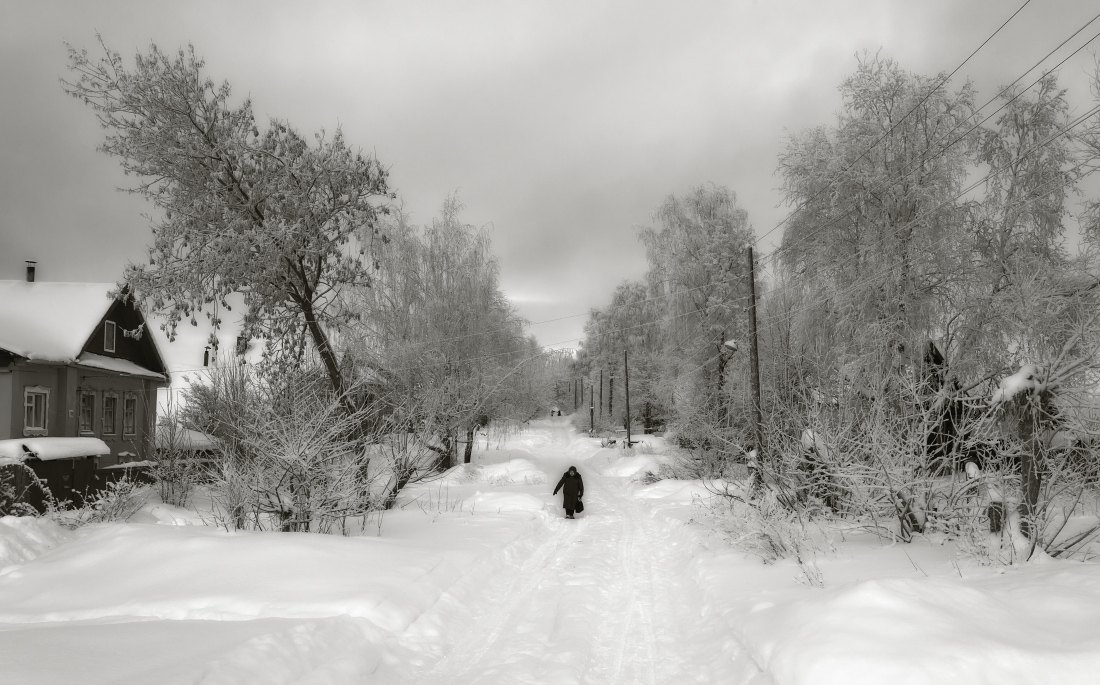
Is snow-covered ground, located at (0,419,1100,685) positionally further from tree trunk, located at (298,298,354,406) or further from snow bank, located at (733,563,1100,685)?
tree trunk, located at (298,298,354,406)

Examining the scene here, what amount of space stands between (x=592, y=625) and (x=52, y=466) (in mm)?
17454

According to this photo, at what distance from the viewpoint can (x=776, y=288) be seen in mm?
28328

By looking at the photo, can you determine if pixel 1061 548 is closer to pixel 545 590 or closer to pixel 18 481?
pixel 545 590

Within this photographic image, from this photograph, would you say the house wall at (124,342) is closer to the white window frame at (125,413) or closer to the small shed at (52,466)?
the white window frame at (125,413)

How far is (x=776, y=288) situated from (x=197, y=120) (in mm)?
21366

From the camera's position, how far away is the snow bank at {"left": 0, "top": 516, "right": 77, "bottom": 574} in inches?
476

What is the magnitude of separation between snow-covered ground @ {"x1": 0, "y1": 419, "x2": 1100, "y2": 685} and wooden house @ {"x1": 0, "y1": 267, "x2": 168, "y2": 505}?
439 inches

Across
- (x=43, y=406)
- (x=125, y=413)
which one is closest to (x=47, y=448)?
(x=43, y=406)

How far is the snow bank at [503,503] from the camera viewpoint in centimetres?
1778

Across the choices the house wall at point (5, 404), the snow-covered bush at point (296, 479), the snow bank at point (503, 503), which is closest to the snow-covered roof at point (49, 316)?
the house wall at point (5, 404)

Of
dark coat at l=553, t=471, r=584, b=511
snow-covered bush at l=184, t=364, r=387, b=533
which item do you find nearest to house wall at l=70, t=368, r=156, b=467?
snow-covered bush at l=184, t=364, r=387, b=533

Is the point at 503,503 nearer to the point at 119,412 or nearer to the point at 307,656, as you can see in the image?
the point at 307,656

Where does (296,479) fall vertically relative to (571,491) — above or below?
above

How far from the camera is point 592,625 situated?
301 inches
